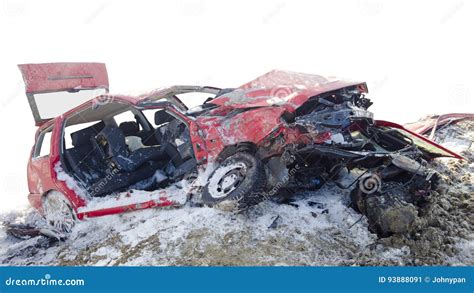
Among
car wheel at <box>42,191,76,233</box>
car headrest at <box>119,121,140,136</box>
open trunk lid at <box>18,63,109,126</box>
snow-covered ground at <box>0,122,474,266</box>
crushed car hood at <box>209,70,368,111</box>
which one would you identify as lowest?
snow-covered ground at <box>0,122,474,266</box>

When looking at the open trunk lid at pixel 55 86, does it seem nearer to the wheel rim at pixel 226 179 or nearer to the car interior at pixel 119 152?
the car interior at pixel 119 152

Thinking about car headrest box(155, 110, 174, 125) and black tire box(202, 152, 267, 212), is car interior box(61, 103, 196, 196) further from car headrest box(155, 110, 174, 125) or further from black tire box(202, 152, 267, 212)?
black tire box(202, 152, 267, 212)

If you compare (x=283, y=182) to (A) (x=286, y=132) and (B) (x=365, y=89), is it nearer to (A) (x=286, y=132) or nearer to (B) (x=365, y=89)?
(A) (x=286, y=132)

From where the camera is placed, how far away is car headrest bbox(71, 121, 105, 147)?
5234mm

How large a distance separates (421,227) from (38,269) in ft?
10.6

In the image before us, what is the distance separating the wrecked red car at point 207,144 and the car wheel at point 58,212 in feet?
0.04

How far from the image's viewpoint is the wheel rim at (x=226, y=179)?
3.68 meters

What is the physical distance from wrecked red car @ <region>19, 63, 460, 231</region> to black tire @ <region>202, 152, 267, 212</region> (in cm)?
1

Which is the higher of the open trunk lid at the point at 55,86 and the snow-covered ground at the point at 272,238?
the open trunk lid at the point at 55,86

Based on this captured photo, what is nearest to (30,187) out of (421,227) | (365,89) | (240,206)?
(240,206)

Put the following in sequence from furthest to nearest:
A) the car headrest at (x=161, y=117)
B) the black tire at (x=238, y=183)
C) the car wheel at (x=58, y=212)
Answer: the car headrest at (x=161, y=117), the car wheel at (x=58, y=212), the black tire at (x=238, y=183)

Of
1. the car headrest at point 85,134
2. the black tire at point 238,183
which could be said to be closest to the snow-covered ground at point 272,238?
the black tire at point 238,183

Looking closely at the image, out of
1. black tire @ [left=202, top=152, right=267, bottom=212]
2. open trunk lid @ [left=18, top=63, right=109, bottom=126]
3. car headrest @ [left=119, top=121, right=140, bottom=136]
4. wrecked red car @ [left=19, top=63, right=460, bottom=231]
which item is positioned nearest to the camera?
black tire @ [left=202, top=152, right=267, bottom=212]

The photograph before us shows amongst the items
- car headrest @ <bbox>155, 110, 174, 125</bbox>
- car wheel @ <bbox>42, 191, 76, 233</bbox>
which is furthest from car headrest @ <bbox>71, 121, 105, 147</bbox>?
car headrest @ <bbox>155, 110, 174, 125</bbox>
